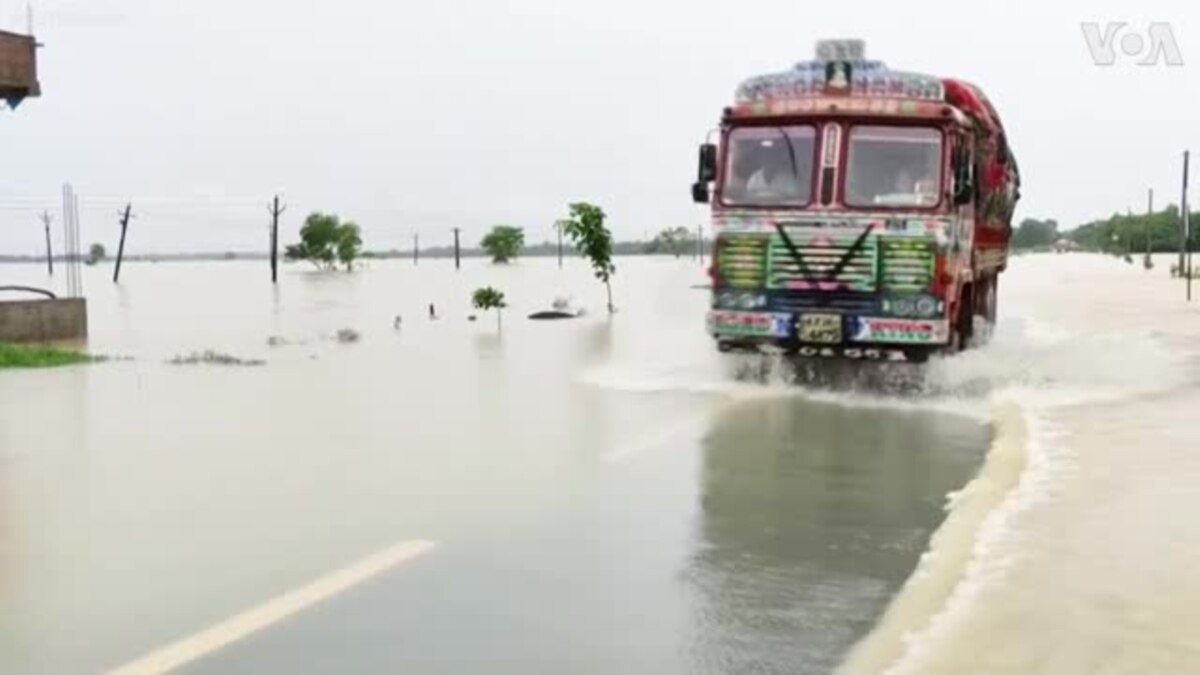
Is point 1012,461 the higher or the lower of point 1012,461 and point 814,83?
the lower

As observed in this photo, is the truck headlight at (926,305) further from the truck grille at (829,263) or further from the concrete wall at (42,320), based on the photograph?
the concrete wall at (42,320)

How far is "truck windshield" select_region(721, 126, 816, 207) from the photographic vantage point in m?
12.9

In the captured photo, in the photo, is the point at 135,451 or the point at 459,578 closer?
the point at 459,578

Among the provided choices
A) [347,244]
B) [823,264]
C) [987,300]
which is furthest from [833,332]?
[347,244]

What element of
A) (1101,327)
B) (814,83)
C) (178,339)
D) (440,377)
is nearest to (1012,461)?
(814,83)

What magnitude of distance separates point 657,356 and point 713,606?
14.1 metres

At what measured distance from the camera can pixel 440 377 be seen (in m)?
16.5

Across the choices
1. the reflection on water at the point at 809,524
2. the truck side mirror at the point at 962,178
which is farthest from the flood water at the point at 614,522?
the truck side mirror at the point at 962,178

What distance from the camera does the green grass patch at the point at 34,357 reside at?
699 inches

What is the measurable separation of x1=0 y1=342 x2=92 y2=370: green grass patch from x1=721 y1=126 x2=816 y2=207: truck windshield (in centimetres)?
1048

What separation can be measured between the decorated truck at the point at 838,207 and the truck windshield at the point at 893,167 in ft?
0.04

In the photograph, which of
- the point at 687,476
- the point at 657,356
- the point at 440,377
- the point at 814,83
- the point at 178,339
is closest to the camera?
the point at 687,476

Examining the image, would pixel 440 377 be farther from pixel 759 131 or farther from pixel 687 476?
pixel 687 476

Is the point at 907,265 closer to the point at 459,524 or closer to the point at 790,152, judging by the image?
the point at 790,152
